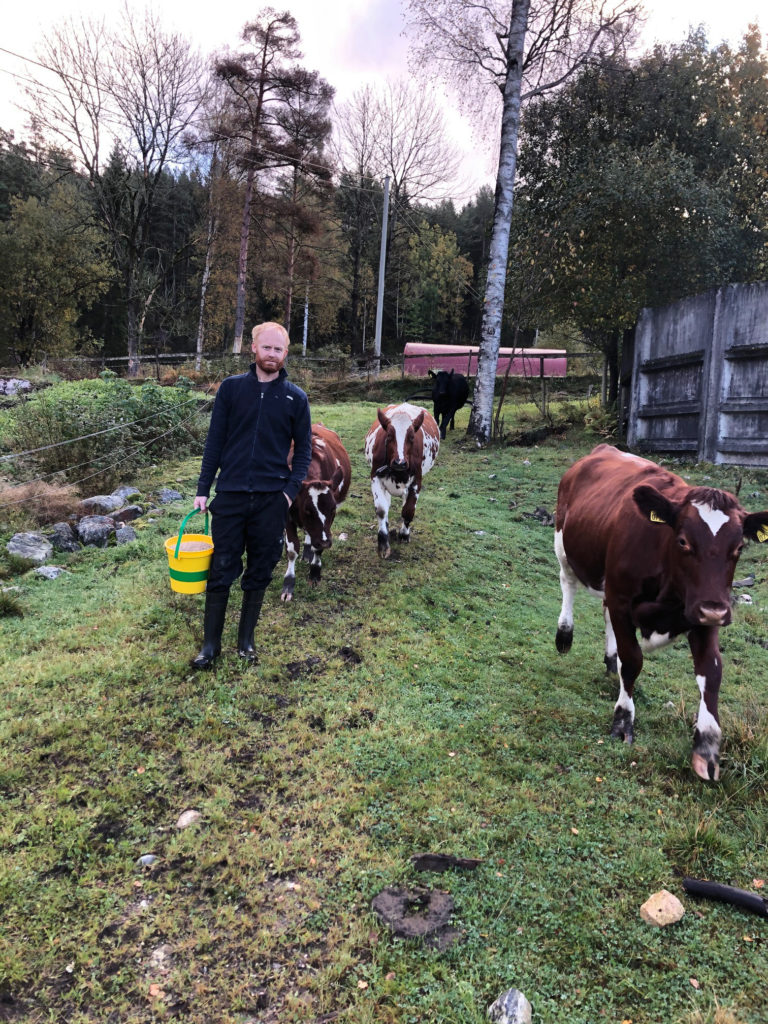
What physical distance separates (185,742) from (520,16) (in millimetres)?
15562

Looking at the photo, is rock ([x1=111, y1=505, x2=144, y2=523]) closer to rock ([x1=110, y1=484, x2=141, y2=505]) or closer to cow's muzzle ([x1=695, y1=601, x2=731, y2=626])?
rock ([x1=110, y1=484, x2=141, y2=505])

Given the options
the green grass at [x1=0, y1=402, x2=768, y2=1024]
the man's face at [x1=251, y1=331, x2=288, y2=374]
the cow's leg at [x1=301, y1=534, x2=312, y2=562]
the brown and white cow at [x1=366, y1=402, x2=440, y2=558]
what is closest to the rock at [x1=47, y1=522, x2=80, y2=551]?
the green grass at [x1=0, y1=402, x2=768, y2=1024]

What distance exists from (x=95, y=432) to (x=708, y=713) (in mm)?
8331

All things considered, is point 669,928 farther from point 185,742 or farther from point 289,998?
point 185,742

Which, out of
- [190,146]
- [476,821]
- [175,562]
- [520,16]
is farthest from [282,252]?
[476,821]

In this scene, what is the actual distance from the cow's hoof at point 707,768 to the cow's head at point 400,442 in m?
4.04

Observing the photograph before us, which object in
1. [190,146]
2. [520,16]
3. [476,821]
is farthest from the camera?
[190,146]

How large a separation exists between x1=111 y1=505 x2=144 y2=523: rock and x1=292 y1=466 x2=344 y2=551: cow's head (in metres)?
2.60

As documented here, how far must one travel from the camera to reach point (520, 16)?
12.8 meters

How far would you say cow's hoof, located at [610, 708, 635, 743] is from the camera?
11.5 feet

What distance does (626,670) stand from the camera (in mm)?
3521

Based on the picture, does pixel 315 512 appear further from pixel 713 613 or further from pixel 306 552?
pixel 713 613

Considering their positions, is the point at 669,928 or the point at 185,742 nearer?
the point at 669,928

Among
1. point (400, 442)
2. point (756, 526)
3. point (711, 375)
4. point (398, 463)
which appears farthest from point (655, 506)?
point (711, 375)
